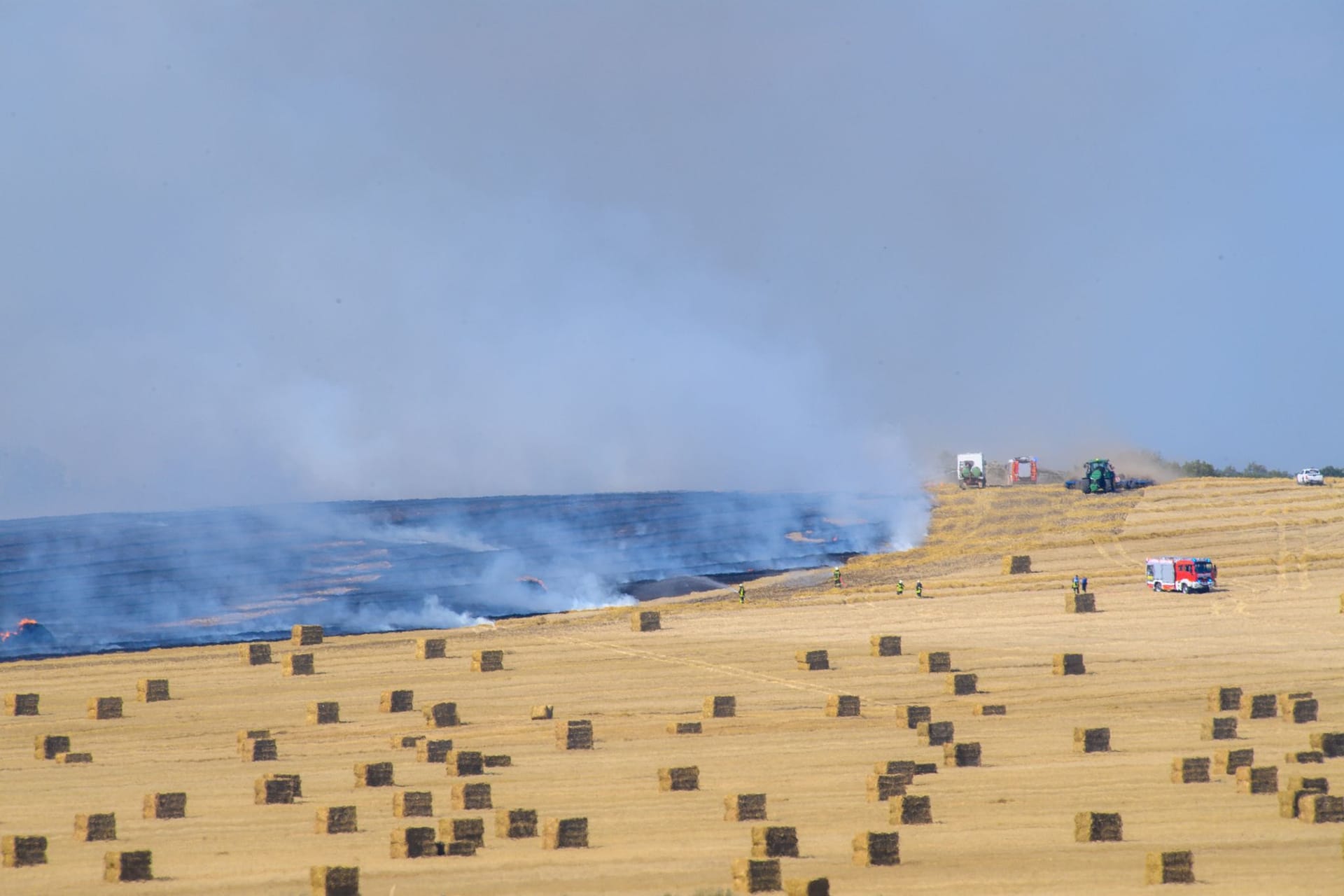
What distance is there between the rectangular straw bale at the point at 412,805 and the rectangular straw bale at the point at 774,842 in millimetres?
8221

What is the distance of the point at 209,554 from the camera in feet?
590

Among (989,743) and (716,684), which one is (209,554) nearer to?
(716,684)

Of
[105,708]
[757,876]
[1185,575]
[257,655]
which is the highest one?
[1185,575]

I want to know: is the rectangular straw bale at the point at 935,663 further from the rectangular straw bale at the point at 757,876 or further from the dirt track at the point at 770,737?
the rectangular straw bale at the point at 757,876

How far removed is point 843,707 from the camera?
53.3 meters

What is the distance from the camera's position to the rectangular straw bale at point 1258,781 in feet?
130

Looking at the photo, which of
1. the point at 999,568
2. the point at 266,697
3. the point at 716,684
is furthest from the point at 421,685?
the point at 999,568

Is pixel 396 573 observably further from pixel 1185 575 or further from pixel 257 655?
pixel 1185 575

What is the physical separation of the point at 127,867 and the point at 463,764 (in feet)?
44.2

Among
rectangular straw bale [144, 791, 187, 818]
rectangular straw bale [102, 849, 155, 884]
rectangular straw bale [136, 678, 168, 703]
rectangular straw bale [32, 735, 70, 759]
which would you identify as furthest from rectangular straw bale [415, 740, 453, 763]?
rectangular straw bale [102, 849, 155, 884]

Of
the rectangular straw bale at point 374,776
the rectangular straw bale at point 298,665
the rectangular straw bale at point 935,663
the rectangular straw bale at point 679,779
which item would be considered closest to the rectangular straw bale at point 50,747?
the rectangular straw bale at point 374,776

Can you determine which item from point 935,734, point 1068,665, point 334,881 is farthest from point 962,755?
point 334,881

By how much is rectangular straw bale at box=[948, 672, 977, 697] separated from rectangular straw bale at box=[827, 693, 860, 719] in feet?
13.6

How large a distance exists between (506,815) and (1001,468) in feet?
407
